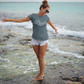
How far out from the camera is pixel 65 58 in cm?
364

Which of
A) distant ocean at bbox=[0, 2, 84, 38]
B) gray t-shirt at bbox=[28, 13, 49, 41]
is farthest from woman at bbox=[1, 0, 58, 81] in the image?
distant ocean at bbox=[0, 2, 84, 38]

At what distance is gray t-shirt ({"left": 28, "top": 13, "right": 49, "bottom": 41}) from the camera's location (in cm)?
199

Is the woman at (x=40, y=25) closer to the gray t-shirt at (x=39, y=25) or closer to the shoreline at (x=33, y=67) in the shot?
the gray t-shirt at (x=39, y=25)

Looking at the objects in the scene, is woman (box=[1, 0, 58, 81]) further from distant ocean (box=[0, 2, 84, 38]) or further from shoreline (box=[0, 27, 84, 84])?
distant ocean (box=[0, 2, 84, 38])

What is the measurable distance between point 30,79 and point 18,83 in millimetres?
281

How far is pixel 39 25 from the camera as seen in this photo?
2004 mm

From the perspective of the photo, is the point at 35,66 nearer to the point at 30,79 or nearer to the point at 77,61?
the point at 30,79

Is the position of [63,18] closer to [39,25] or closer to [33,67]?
[33,67]

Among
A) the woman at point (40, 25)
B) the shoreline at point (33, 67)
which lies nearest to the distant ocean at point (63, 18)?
the shoreline at point (33, 67)

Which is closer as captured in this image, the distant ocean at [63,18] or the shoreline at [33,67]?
the shoreline at [33,67]

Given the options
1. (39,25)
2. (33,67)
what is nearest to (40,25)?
(39,25)

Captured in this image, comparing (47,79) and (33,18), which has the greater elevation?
(33,18)

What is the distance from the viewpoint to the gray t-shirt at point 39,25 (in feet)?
6.51

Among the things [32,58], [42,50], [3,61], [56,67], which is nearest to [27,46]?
[32,58]
